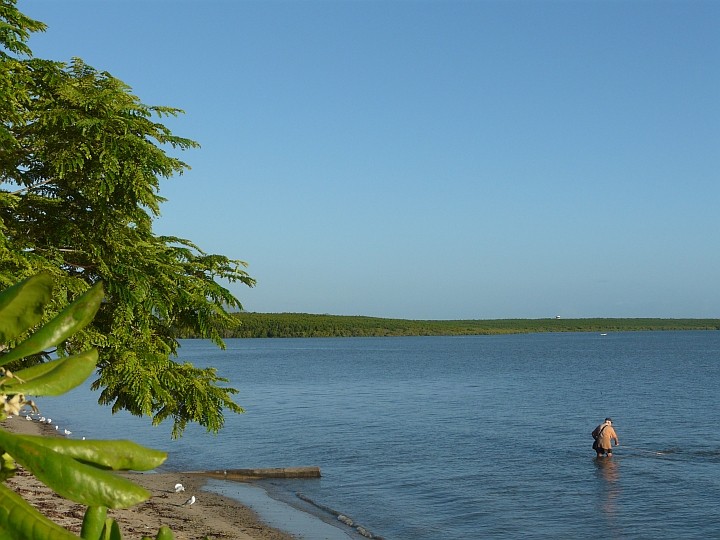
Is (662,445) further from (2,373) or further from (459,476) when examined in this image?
(2,373)

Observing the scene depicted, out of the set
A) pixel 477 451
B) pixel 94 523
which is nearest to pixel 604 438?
pixel 477 451

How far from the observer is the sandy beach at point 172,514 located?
1654 centimetres

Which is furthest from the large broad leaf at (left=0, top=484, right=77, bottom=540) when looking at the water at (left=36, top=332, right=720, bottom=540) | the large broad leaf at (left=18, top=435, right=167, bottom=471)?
the water at (left=36, top=332, right=720, bottom=540)

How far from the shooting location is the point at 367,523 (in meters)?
22.5

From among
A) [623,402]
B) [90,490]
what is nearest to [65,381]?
[90,490]

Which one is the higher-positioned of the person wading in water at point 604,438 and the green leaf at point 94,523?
the green leaf at point 94,523

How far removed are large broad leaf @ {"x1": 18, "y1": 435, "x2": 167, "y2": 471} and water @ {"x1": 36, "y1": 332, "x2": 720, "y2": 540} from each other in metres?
19.3

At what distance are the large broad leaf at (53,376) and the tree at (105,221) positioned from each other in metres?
7.86

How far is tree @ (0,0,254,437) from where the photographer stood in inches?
410

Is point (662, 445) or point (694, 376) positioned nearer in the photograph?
point (662, 445)

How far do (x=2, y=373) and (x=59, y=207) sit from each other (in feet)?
33.7

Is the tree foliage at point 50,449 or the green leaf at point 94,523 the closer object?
the tree foliage at point 50,449

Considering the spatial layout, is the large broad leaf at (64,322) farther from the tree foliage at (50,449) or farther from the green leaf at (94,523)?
the green leaf at (94,523)

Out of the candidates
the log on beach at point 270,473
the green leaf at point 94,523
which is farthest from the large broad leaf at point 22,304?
the log on beach at point 270,473
